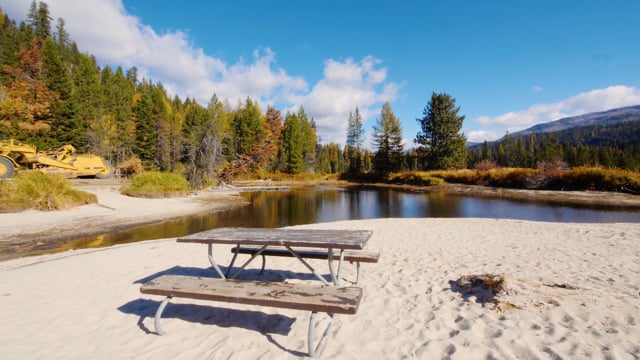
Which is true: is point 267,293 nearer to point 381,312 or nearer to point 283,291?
point 283,291

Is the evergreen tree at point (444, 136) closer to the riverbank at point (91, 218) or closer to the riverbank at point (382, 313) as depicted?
the riverbank at point (91, 218)

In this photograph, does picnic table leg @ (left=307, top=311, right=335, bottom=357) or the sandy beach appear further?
the sandy beach

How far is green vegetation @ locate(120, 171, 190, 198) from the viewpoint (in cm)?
→ 1775

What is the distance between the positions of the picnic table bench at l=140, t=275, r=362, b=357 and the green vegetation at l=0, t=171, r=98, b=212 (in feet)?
40.4

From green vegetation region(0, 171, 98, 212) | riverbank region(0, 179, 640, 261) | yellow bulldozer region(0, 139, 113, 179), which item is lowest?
riverbank region(0, 179, 640, 261)

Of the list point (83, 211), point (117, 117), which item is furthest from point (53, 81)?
point (83, 211)

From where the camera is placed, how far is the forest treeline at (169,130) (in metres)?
28.4

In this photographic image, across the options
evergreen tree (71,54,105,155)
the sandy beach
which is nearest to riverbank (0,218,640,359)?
the sandy beach

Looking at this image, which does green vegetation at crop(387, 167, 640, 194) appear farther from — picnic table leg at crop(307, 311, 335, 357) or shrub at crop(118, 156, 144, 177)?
shrub at crop(118, 156, 144, 177)

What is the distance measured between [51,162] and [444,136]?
138ft

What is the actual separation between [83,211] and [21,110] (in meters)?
27.6

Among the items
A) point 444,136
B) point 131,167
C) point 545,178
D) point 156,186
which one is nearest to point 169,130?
point 131,167

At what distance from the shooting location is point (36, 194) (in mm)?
11477

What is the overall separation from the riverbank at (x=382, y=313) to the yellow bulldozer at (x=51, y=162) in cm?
1699
